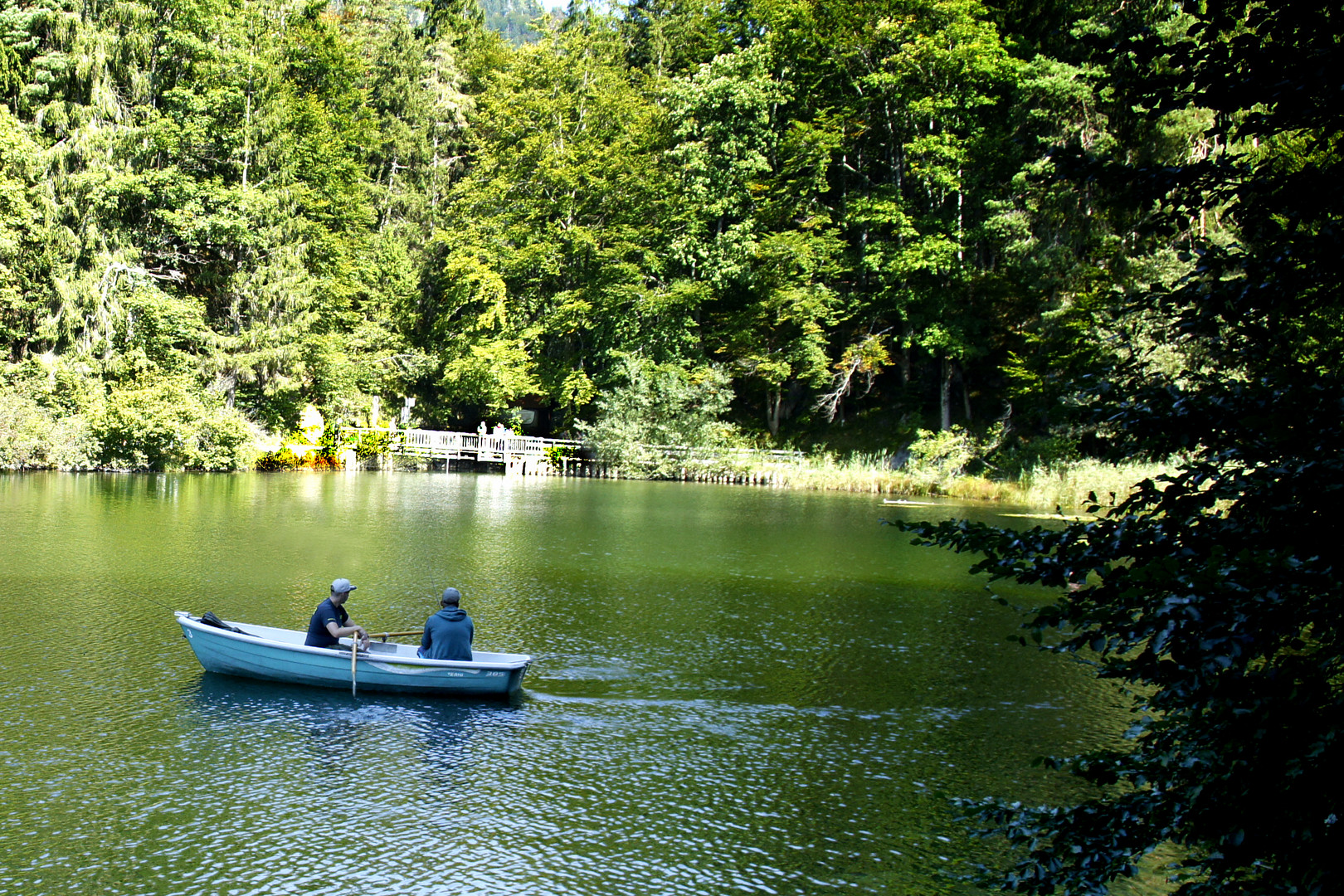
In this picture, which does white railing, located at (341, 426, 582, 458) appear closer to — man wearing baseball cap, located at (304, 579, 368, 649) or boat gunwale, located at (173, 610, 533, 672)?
man wearing baseball cap, located at (304, 579, 368, 649)

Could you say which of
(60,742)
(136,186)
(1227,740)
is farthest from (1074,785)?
(136,186)

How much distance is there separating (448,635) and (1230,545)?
8.36 metres

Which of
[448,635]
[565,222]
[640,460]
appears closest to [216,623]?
[448,635]

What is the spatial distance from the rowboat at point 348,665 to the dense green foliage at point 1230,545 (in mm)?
6772

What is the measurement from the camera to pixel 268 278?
44.7 m

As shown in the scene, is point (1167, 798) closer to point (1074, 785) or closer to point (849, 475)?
point (1074, 785)

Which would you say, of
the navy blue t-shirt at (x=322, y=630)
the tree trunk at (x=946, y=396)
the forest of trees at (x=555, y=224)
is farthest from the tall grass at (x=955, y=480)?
the navy blue t-shirt at (x=322, y=630)

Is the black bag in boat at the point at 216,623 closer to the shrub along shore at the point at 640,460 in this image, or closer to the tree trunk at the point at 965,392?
the shrub along shore at the point at 640,460

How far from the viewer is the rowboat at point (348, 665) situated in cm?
1093

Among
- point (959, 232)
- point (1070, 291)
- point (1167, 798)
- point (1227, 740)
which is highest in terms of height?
point (959, 232)

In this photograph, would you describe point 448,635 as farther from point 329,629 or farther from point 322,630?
point 322,630

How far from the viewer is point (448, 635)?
11070 millimetres

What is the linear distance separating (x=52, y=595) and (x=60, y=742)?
656 cm

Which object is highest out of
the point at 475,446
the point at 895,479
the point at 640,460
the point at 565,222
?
the point at 565,222
